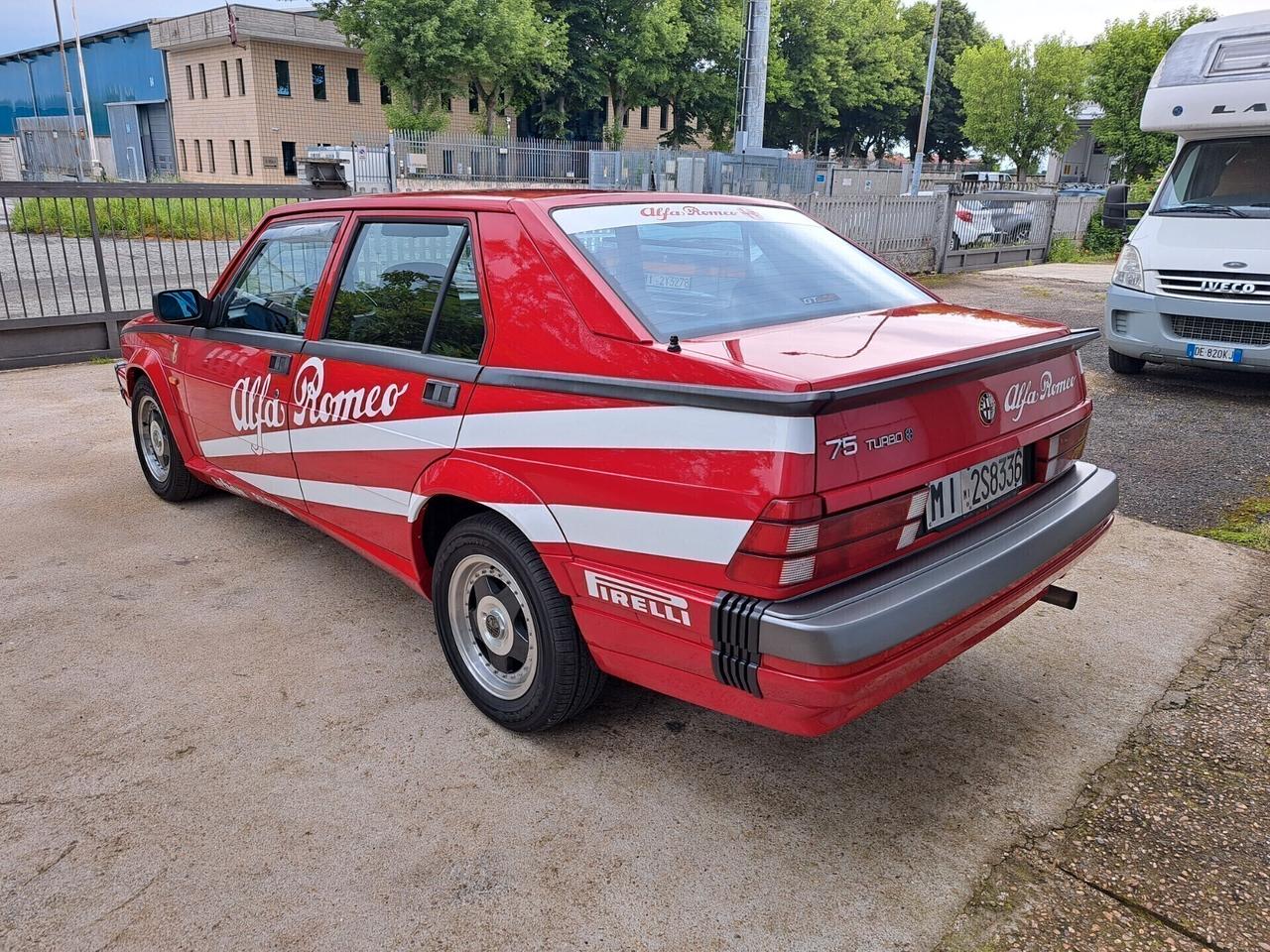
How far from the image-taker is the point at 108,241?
9.09m

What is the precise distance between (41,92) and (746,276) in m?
74.7

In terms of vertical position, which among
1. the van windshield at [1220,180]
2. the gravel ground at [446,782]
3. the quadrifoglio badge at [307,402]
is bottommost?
the gravel ground at [446,782]

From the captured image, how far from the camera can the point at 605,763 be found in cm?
294

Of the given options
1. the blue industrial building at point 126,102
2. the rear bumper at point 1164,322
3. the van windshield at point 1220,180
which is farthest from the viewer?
the blue industrial building at point 126,102

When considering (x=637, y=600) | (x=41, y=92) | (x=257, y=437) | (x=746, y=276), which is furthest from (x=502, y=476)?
(x=41, y=92)

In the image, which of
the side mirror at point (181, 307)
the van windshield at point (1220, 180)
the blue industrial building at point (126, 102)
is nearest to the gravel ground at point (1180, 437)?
the van windshield at point (1220, 180)

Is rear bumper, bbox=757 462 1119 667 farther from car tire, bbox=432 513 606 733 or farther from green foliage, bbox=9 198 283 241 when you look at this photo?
green foliage, bbox=9 198 283 241

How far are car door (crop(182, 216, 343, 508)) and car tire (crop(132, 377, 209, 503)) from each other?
0.55m

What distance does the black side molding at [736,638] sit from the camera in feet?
7.36

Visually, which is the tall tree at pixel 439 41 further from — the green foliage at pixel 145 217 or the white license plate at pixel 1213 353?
the white license plate at pixel 1213 353

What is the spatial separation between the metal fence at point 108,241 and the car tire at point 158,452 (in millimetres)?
3592

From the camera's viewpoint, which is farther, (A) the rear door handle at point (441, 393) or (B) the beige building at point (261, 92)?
(B) the beige building at point (261, 92)

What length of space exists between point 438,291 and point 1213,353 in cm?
697

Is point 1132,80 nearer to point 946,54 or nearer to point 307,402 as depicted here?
point 307,402
